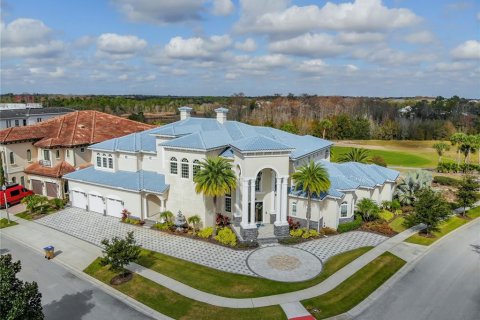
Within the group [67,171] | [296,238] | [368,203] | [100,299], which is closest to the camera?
[100,299]

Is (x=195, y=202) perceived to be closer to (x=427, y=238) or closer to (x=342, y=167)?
(x=342, y=167)

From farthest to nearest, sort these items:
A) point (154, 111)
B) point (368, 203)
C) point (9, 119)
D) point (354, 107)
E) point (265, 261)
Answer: point (154, 111) < point (354, 107) < point (9, 119) < point (368, 203) < point (265, 261)

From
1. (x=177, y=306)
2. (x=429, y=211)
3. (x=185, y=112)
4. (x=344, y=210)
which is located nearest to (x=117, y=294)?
(x=177, y=306)

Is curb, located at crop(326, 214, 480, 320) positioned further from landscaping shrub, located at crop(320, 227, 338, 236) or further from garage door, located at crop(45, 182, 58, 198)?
garage door, located at crop(45, 182, 58, 198)

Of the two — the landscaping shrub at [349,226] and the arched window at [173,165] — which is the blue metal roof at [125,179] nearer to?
the arched window at [173,165]

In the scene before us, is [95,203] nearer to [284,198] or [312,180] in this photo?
[284,198]

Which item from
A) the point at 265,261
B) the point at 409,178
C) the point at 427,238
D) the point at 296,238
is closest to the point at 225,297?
the point at 265,261
